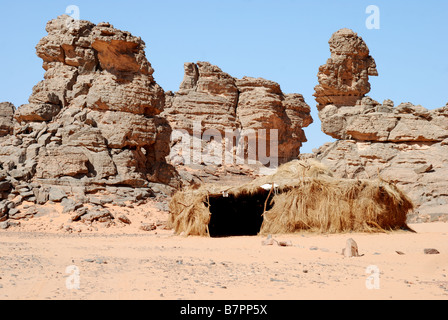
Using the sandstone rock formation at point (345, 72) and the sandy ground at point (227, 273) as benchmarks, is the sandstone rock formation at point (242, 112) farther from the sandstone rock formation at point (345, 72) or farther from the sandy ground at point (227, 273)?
the sandy ground at point (227, 273)

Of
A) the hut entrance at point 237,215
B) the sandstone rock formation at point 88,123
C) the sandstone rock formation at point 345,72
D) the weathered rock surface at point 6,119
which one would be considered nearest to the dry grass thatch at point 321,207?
the hut entrance at point 237,215

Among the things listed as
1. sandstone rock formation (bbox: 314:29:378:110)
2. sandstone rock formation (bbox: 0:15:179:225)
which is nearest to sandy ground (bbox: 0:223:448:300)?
sandstone rock formation (bbox: 0:15:179:225)

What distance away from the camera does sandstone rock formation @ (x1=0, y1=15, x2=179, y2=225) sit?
1838 cm

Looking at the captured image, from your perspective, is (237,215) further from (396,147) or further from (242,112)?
(242,112)

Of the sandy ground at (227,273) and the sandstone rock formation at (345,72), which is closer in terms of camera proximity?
the sandy ground at (227,273)

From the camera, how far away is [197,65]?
4097 centimetres

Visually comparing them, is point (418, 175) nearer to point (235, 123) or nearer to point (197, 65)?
point (235, 123)

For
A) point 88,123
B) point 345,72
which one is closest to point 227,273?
point 88,123

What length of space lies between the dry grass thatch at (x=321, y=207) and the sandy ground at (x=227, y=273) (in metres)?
2.23

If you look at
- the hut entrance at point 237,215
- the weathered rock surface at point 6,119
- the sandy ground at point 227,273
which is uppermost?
the weathered rock surface at point 6,119

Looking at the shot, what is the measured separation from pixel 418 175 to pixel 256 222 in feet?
21.5

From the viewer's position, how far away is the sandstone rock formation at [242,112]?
125 feet
